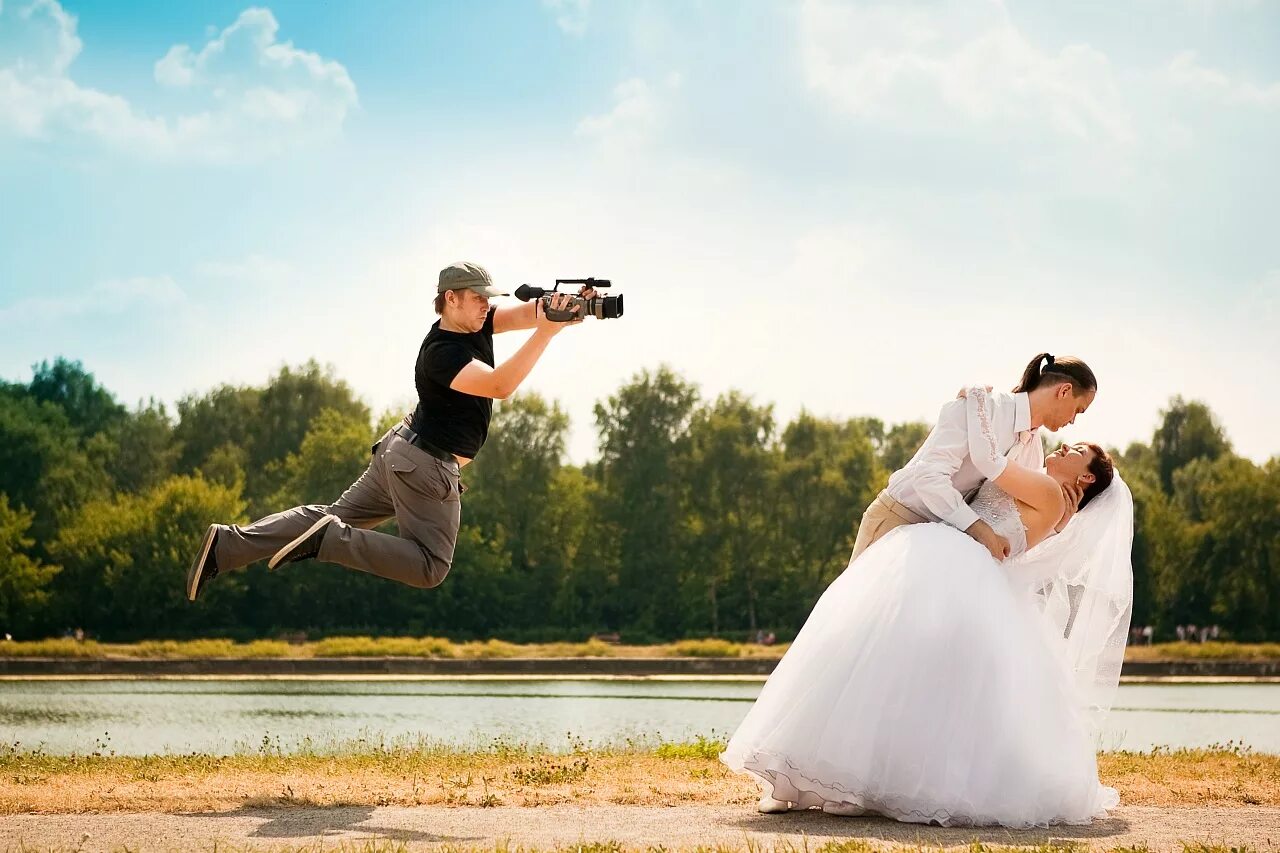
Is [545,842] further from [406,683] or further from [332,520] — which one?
[406,683]

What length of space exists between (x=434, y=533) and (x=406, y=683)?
121 ft

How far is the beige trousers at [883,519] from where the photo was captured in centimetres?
820

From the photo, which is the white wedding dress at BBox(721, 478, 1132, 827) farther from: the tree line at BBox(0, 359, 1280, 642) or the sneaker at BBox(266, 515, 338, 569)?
the tree line at BBox(0, 359, 1280, 642)

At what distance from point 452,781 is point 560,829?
205cm

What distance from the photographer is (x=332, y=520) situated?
8352mm

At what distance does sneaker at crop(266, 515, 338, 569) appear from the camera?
8234mm

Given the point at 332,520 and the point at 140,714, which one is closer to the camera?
the point at 332,520

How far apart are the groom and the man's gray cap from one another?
8.75 feet

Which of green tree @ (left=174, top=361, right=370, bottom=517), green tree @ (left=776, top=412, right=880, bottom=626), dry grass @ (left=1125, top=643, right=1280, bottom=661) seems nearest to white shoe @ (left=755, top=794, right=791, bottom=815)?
dry grass @ (left=1125, top=643, right=1280, bottom=661)

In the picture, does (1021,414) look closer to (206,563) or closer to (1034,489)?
(1034,489)

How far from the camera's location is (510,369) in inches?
311

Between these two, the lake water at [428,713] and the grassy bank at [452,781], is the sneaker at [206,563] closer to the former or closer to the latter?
the grassy bank at [452,781]

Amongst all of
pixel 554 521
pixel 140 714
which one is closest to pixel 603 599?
pixel 554 521

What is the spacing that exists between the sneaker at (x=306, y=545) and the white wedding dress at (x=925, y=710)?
9.10ft
